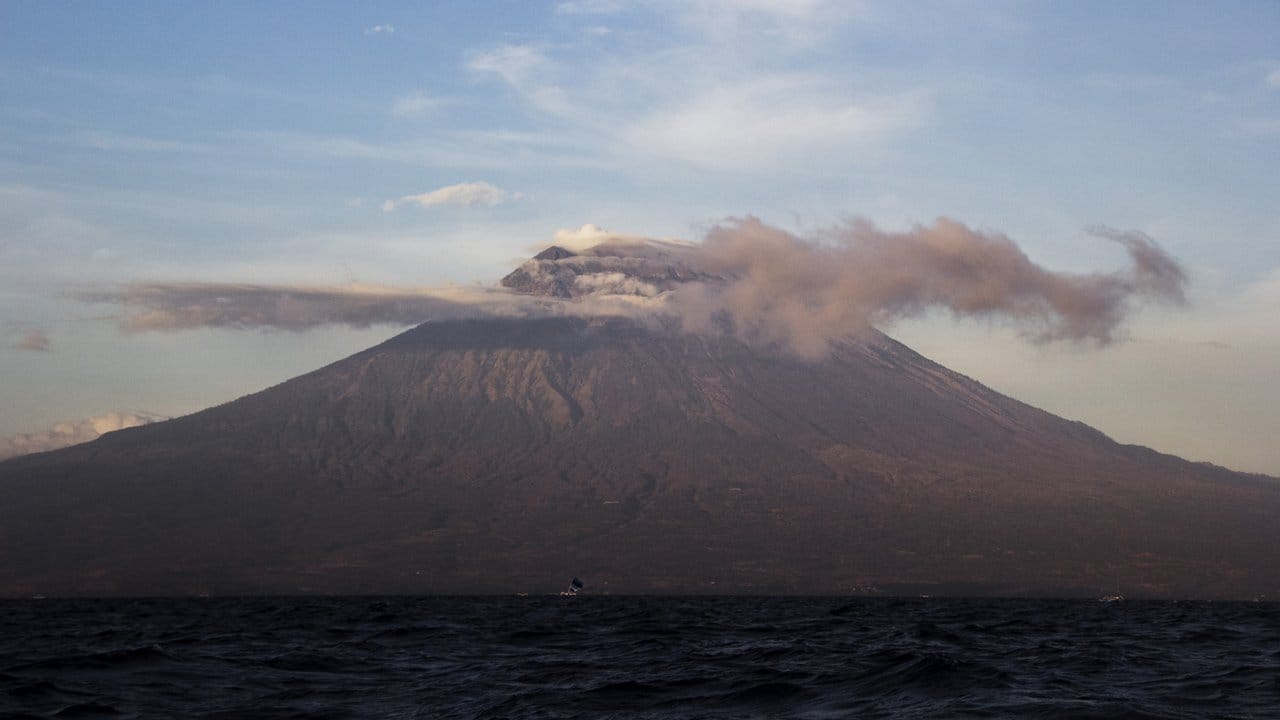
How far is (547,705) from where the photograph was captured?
96.9 ft

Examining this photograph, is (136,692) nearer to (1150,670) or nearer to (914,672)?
(914,672)

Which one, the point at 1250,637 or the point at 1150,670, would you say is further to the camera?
the point at 1250,637

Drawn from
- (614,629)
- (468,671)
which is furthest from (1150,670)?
(614,629)

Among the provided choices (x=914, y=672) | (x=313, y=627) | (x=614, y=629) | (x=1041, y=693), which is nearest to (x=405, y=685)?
(x=914, y=672)

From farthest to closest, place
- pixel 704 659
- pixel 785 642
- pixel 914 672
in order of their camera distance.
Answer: pixel 785 642, pixel 704 659, pixel 914 672

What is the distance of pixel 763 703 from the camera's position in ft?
97.1

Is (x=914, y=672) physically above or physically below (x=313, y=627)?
above

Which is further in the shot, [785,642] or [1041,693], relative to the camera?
[785,642]

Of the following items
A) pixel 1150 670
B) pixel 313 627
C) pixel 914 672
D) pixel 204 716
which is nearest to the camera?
pixel 204 716

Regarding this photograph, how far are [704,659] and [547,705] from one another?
11.6 m

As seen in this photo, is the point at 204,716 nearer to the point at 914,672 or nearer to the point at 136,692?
the point at 136,692

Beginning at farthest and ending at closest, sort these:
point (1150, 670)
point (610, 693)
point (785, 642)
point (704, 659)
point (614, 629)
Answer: point (614, 629), point (785, 642), point (704, 659), point (1150, 670), point (610, 693)

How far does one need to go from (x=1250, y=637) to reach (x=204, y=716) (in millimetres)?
43398

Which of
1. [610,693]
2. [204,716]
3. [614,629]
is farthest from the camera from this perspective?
[614,629]
